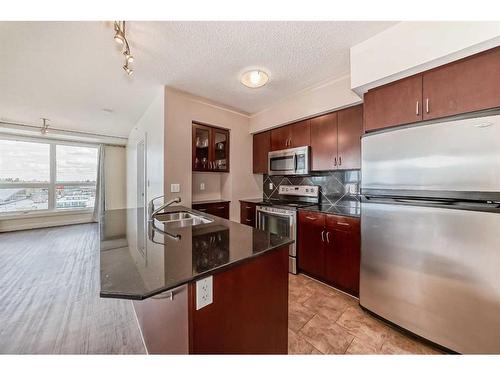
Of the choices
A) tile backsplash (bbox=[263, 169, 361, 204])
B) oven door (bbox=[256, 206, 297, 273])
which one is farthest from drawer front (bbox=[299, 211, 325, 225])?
tile backsplash (bbox=[263, 169, 361, 204])

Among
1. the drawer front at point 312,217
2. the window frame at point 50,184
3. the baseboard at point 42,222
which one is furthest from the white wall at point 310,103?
the baseboard at point 42,222

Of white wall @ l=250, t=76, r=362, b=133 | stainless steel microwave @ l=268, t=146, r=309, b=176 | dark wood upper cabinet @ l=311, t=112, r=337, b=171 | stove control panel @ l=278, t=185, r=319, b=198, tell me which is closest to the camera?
white wall @ l=250, t=76, r=362, b=133

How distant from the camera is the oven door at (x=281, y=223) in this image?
2.58 metres

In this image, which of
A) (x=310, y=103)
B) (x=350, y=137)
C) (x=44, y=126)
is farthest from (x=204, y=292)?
(x=44, y=126)

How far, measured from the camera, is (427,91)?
147cm

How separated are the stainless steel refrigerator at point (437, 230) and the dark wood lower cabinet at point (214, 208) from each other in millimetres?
2093

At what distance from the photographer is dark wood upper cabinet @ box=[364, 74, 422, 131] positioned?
1.53 meters

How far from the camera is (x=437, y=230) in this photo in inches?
54.6

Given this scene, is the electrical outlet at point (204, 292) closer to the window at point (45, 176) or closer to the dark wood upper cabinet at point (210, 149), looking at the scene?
the dark wood upper cabinet at point (210, 149)

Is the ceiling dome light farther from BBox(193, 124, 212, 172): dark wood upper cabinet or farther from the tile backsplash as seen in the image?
the tile backsplash

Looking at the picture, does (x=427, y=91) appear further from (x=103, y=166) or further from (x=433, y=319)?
(x=103, y=166)

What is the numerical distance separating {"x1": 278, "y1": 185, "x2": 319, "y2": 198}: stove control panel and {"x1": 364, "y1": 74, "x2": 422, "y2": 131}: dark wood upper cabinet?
4.15ft

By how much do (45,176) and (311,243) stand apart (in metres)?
6.65
